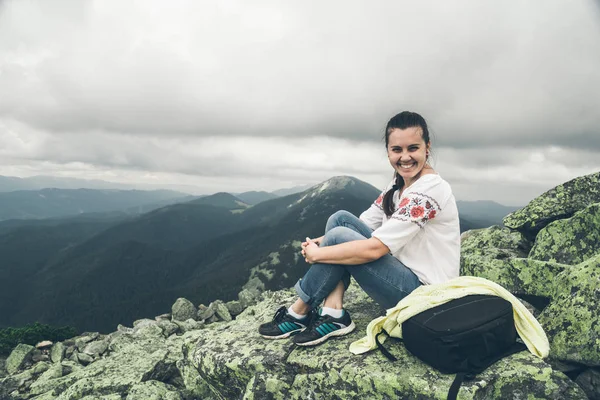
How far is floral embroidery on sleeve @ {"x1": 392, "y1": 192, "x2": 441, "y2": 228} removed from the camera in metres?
4.96

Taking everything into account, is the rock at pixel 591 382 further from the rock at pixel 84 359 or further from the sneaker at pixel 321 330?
the rock at pixel 84 359

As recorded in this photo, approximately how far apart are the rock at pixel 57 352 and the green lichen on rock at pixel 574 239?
70.1 ft

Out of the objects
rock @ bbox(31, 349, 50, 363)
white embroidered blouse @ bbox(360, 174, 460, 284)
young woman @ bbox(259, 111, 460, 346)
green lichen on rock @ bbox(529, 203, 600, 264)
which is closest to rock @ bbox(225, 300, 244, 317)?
rock @ bbox(31, 349, 50, 363)

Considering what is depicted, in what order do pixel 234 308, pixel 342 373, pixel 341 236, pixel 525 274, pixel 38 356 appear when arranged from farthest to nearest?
pixel 234 308 → pixel 38 356 → pixel 525 274 → pixel 341 236 → pixel 342 373

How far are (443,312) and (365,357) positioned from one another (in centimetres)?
159

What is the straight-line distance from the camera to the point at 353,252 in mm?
5172

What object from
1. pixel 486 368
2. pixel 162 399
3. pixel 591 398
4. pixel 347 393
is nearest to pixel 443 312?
pixel 486 368

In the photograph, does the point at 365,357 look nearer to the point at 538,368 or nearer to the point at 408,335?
the point at 408,335

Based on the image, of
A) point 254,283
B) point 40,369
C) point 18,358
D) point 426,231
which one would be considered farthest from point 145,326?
point 254,283

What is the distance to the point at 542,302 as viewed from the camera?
6.80m

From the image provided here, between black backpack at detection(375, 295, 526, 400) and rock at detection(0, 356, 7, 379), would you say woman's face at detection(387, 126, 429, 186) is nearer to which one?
black backpack at detection(375, 295, 526, 400)

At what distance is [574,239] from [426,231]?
5949mm

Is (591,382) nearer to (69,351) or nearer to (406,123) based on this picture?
(406,123)

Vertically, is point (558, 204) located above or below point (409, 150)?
below
